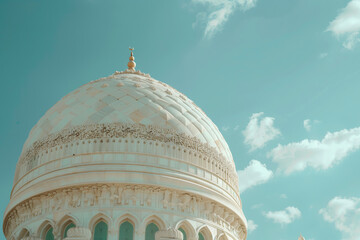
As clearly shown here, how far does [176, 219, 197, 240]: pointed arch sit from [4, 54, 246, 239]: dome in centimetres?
26

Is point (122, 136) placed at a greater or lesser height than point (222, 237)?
greater

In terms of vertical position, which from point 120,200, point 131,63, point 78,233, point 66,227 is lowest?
point 78,233

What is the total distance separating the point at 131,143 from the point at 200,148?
2.96m

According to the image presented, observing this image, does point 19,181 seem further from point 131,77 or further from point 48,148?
point 131,77

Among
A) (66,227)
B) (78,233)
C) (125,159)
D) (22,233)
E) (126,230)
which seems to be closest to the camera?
(78,233)

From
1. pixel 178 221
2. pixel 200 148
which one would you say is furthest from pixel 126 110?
pixel 178 221

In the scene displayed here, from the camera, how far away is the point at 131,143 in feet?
73.3

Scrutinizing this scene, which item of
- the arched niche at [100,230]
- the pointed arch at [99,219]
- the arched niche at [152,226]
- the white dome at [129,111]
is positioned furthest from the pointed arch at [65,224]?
the white dome at [129,111]

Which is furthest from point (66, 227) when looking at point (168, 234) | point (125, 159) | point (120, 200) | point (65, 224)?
point (168, 234)

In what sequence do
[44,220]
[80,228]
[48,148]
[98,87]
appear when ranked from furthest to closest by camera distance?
[98,87] → [48,148] → [44,220] → [80,228]

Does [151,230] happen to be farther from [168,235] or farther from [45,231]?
[45,231]

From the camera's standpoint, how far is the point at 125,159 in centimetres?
2191

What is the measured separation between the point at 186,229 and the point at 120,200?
2692 millimetres

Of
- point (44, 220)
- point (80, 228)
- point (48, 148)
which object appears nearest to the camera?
point (80, 228)
